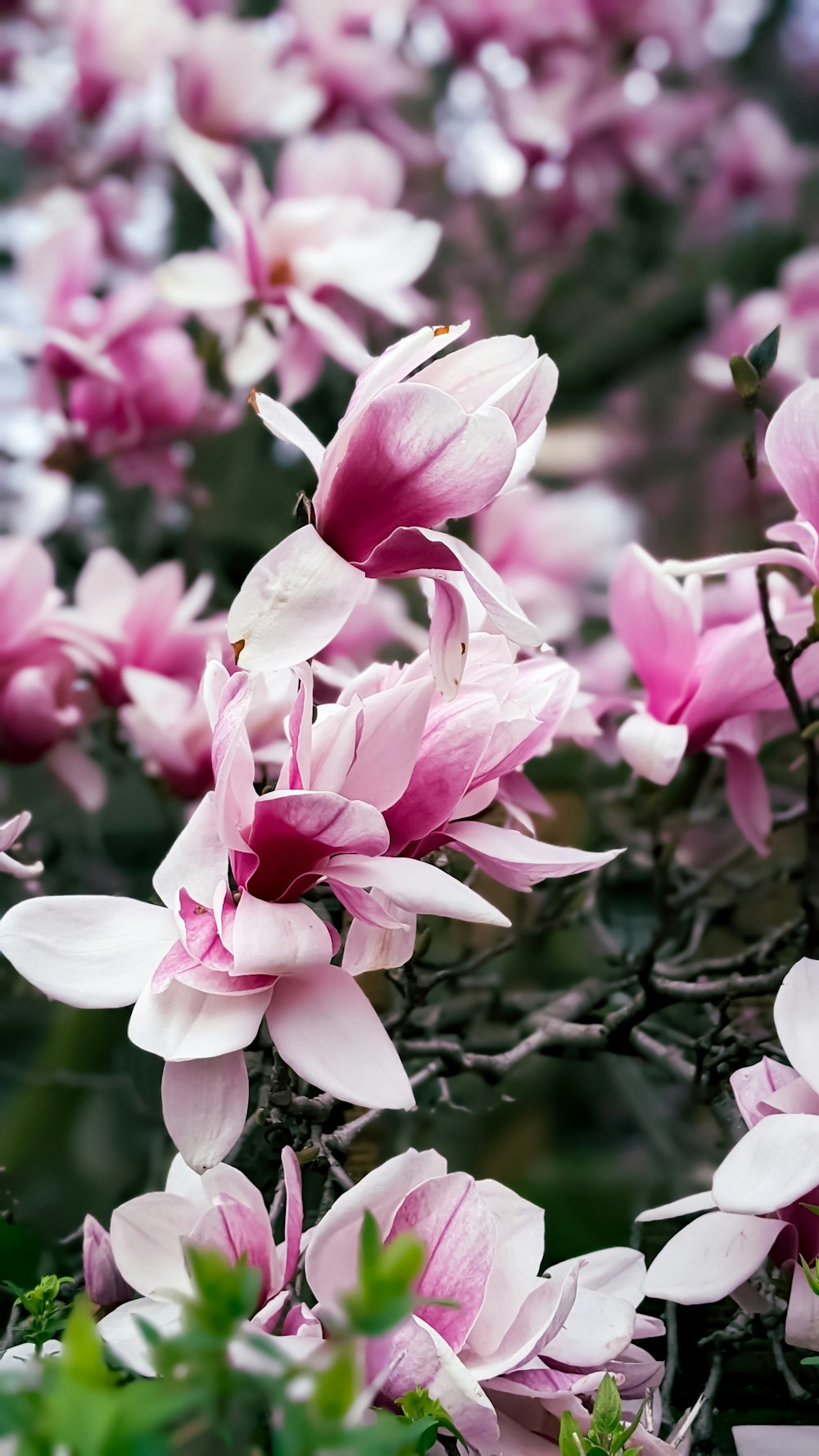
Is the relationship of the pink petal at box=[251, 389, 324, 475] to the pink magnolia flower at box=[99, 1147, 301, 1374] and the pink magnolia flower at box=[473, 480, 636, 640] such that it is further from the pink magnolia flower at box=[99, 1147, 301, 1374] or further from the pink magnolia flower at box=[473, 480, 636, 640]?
the pink magnolia flower at box=[473, 480, 636, 640]

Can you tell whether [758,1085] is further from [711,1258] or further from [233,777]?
[233,777]

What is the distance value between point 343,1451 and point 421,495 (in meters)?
0.18

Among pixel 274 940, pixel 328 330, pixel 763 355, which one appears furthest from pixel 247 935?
pixel 328 330

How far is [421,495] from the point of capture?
27 centimetres

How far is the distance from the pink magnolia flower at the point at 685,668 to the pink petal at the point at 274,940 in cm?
14

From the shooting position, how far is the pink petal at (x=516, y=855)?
0.28m

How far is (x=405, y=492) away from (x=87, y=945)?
0.40 ft

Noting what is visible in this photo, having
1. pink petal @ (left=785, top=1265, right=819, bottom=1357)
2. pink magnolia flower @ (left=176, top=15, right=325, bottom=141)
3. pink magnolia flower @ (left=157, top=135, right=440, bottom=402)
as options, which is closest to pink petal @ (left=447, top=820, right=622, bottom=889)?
pink petal @ (left=785, top=1265, right=819, bottom=1357)

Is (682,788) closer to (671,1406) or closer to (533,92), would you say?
(671,1406)

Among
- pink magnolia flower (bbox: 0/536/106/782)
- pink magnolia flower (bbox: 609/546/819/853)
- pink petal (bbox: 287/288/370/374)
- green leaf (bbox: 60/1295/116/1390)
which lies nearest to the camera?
green leaf (bbox: 60/1295/116/1390)

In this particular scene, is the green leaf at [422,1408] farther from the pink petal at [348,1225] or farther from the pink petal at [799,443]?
the pink petal at [799,443]

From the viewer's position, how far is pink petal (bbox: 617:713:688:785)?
36 cm

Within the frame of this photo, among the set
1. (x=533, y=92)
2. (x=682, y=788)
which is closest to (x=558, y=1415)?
(x=682, y=788)

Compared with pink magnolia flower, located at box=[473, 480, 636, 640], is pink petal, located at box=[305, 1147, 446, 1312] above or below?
above
